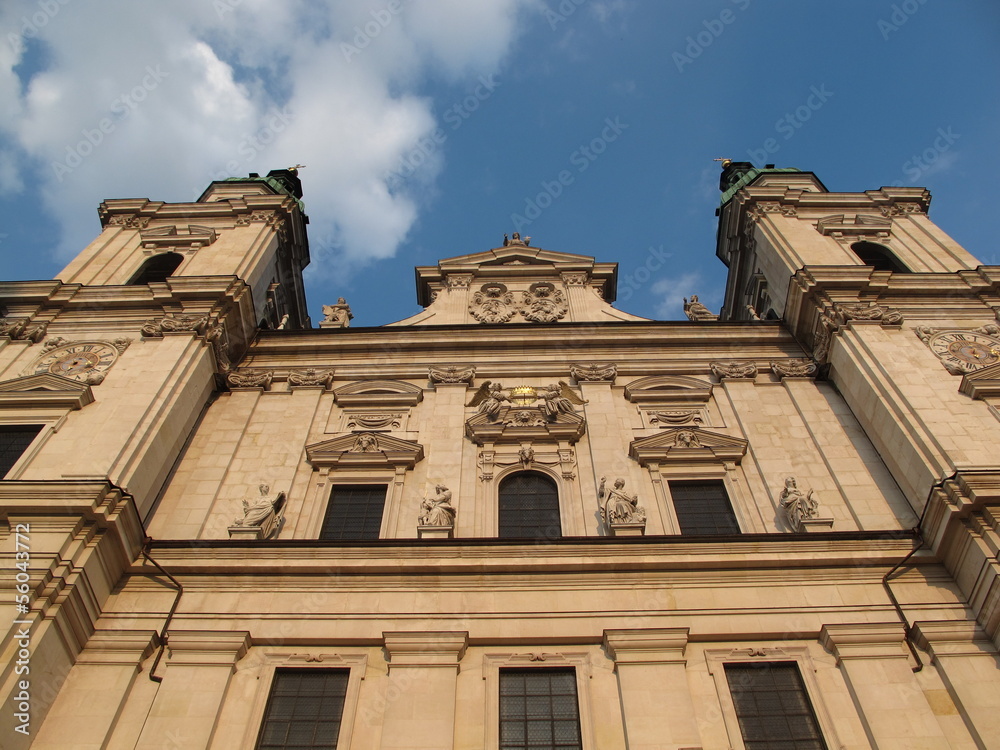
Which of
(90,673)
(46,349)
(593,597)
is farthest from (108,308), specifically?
(593,597)

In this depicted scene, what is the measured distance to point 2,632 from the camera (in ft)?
37.9

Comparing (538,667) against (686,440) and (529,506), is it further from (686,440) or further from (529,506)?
(686,440)

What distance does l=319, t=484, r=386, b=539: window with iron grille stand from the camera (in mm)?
15820

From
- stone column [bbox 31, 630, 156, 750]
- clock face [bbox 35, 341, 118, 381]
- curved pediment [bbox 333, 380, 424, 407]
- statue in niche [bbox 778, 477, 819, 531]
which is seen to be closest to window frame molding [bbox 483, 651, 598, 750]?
statue in niche [bbox 778, 477, 819, 531]

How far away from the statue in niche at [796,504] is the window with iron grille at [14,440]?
14133mm

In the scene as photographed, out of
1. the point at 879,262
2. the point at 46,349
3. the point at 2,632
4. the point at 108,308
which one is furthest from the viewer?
the point at 879,262

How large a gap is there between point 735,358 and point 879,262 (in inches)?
313

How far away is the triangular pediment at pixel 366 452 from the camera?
17156 millimetres

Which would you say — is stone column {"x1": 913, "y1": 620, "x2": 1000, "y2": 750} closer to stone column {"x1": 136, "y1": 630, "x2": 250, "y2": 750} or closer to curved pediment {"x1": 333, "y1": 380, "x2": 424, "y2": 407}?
stone column {"x1": 136, "y1": 630, "x2": 250, "y2": 750}

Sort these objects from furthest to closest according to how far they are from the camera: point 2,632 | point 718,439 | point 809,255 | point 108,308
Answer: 1. point 809,255
2. point 108,308
3. point 718,439
4. point 2,632

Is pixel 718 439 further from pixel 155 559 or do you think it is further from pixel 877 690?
pixel 155 559

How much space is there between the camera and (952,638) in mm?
12625

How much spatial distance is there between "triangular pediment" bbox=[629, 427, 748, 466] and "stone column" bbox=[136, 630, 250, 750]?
8.34 meters

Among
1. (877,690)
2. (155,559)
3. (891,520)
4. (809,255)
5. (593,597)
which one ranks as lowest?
(877,690)
